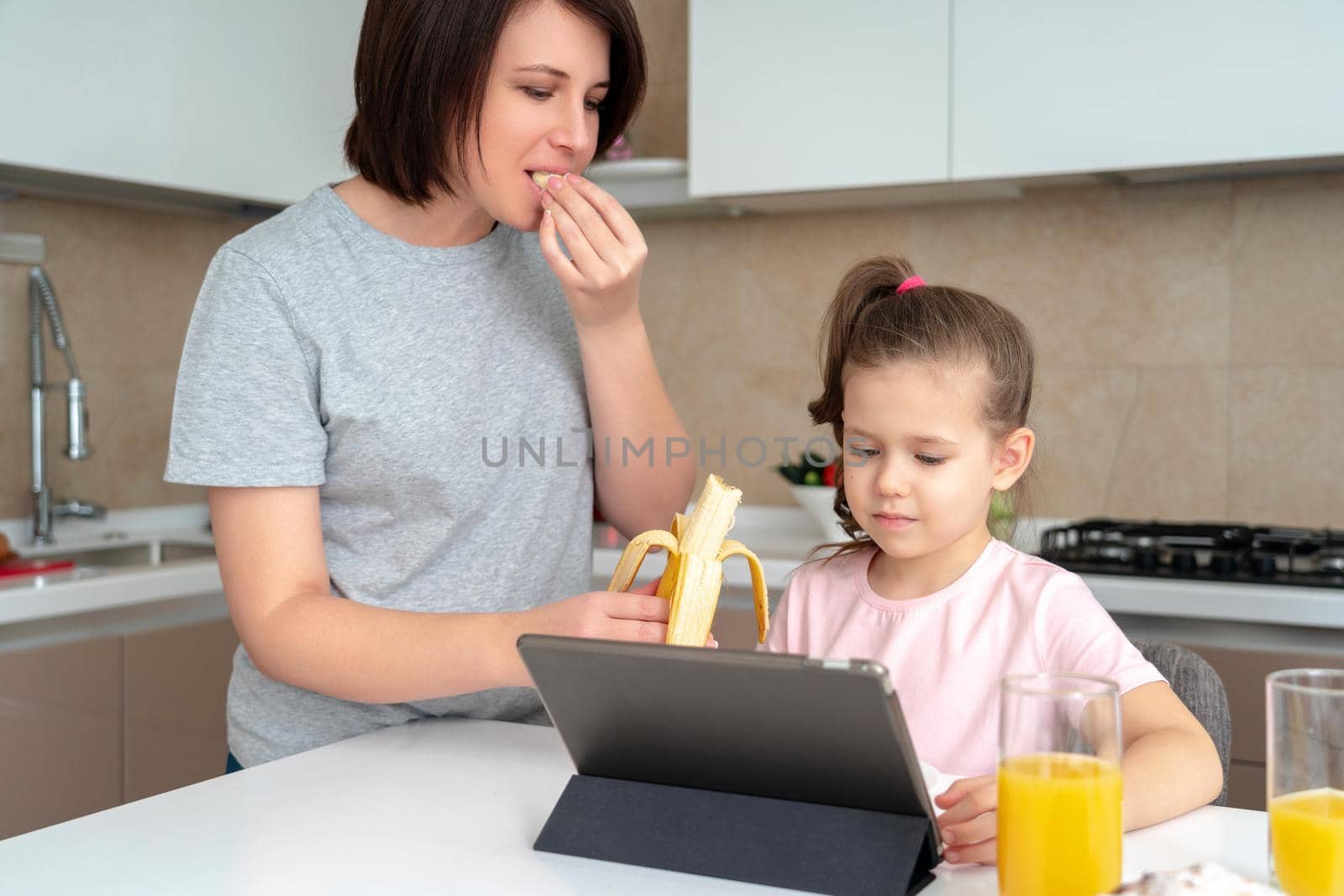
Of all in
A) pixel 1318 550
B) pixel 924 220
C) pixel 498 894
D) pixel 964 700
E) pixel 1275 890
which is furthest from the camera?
pixel 924 220

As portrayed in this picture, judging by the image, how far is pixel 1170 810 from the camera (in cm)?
93

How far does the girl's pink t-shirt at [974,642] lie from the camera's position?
1161 millimetres

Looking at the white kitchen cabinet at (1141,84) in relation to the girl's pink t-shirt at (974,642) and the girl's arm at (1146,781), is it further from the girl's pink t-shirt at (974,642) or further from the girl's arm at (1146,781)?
the girl's arm at (1146,781)

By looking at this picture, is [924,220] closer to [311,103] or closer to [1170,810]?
[311,103]

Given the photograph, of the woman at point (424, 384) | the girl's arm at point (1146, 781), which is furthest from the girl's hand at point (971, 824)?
the woman at point (424, 384)

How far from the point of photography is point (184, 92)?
2543 millimetres

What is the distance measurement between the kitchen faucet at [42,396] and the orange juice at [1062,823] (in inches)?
91.3

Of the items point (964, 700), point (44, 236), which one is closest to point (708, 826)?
point (964, 700)

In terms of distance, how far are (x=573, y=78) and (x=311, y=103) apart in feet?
5.99

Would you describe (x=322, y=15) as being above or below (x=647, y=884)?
above

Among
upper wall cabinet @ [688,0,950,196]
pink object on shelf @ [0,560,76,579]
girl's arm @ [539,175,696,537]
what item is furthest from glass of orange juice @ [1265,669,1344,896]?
pink object on shelf @ [0,560,76,579]

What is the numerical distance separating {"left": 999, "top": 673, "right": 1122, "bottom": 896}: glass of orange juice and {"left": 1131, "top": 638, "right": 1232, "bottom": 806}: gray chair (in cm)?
54

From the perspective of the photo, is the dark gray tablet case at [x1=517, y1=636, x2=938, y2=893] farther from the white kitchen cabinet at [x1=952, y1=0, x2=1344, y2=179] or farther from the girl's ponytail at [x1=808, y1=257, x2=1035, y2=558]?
the white kitchen cabinet at [x1=952, y1=0, x2=1344, y2=179]

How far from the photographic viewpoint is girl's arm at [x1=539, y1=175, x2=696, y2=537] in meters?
1.22
